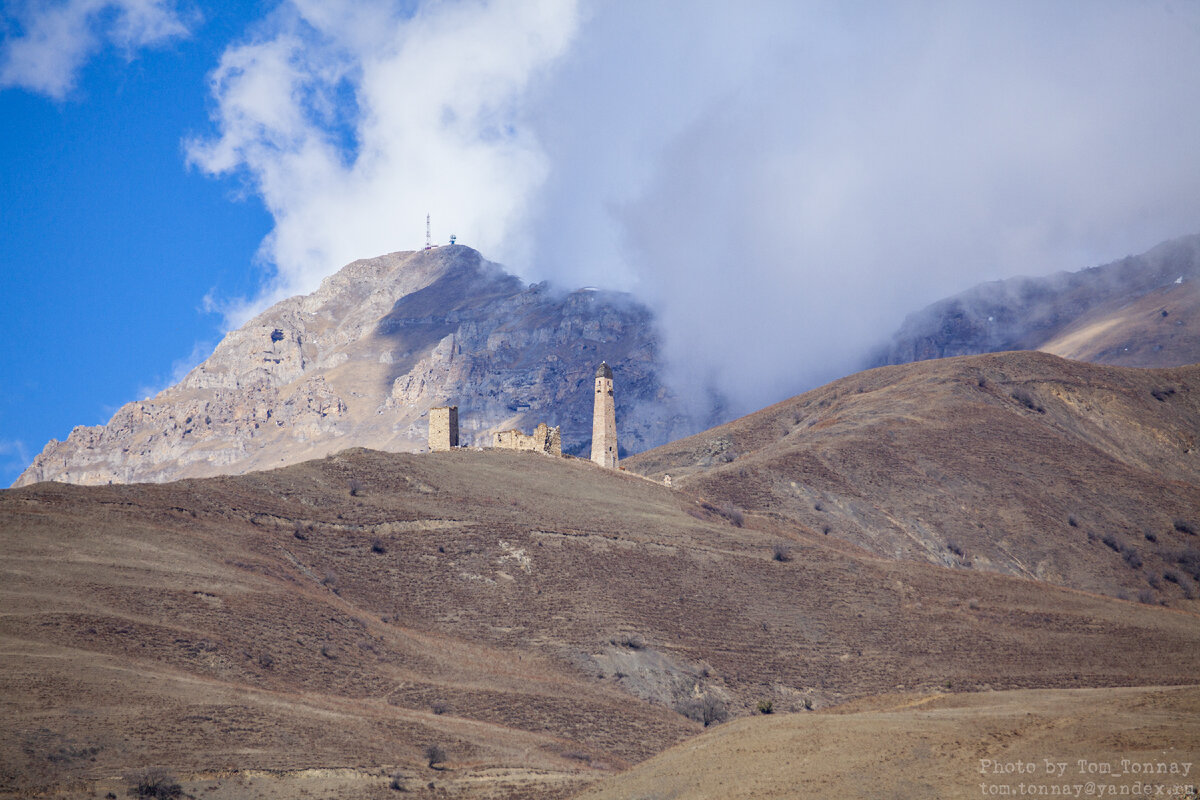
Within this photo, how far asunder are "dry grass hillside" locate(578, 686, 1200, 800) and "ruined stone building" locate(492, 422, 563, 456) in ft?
143

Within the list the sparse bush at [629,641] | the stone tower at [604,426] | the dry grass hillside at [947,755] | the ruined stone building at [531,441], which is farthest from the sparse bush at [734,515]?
the dry grass hillside at [947,755]

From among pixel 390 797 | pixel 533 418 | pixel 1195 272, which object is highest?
pixel 1195 272

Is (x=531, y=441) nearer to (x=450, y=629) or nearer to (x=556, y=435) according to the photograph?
(x=556, y=435)

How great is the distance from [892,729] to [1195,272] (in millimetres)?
147096

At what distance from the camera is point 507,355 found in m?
195

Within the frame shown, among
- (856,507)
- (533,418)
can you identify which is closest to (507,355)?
(533,418)

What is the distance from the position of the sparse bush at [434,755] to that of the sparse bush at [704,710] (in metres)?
13.4

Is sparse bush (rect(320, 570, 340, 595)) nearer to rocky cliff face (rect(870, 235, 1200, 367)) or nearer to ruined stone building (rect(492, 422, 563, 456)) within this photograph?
ruined stone building (rect(492, 422, 563, 456))

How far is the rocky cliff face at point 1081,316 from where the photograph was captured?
469 ft

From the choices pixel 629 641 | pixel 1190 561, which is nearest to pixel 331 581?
pixel 629 641

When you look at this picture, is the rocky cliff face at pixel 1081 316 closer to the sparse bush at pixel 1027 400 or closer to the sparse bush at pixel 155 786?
the sparse bush at pixel 1027 400

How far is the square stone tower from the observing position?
73.6 meters

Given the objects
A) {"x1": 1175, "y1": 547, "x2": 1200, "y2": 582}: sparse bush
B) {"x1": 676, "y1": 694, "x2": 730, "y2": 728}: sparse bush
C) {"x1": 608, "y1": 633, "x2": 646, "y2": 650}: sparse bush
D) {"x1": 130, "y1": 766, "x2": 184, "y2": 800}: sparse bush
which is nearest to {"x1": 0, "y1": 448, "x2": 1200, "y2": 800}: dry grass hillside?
{"x1": 608, "y1": 633, "x2": 646, "y2": 650}: sparse bush

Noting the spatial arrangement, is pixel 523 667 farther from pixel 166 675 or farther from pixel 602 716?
pixel 166 675
